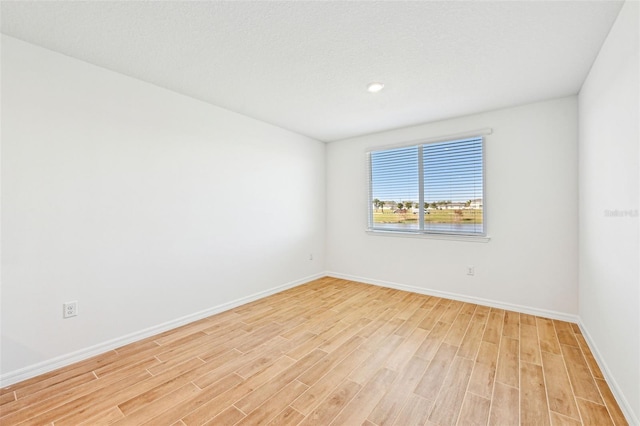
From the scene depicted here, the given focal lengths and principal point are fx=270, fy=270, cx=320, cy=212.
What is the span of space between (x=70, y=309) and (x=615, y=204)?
4.08 meters

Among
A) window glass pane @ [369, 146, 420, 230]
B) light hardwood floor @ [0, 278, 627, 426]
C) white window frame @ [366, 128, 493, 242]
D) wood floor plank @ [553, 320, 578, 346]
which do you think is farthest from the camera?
window glass pane @ [369, 146, 420, 230]

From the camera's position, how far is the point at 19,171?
1.95 m

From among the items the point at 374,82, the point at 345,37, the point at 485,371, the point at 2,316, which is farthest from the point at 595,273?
the point at 2,316

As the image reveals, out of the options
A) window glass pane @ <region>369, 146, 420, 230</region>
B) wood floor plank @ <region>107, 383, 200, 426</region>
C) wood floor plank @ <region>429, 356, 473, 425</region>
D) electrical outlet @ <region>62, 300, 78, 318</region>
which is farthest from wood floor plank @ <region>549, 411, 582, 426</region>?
electrical outlet @ <region>62, 300, 78, 318</region>

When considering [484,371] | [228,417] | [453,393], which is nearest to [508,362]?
[484,371]

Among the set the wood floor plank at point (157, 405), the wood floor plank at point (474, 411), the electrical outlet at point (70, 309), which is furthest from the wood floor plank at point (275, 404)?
the electrical outlet at point (70, 309)

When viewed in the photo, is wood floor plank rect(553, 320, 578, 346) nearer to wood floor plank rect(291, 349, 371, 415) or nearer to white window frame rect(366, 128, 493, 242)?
white window frame rect(366, 128, 493, 242)

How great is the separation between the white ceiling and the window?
2.84ft

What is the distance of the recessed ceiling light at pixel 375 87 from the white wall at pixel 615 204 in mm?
1595

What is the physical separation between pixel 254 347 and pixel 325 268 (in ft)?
8.66

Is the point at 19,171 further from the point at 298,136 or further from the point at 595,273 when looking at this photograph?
the point at 595,273

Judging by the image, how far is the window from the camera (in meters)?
3.51

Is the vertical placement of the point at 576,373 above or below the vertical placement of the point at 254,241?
below

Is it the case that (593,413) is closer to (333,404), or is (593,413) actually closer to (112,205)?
(333,404)
